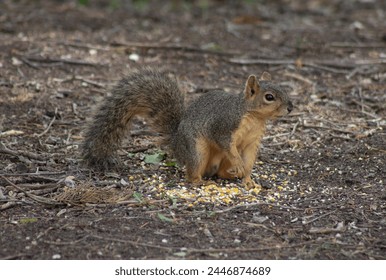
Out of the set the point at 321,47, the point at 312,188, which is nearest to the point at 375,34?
the point at 321,47

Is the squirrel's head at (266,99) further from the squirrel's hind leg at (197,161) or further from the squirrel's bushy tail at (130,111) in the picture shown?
the squirrel's bushy tail at (130,111)

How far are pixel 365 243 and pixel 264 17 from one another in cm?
673

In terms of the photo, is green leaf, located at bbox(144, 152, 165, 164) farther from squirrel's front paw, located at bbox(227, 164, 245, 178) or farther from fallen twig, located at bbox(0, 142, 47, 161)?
fallen twig, located at bbox(0, 142, 47, 161)

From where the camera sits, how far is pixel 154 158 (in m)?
5.59

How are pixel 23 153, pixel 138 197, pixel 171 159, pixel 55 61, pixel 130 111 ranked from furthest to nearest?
pixel 55 61 < pixel 171 159 < pixel 23 153 < pixel 130 111 < pixel 138 197

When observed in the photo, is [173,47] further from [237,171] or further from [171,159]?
[237,171]

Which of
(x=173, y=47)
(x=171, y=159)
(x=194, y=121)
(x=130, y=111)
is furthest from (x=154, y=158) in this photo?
(x=173, y=47)

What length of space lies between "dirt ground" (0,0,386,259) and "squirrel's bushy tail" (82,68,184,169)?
16 cm

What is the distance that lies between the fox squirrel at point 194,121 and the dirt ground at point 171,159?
162 mm

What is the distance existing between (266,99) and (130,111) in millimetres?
1068

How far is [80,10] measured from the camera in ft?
34.0

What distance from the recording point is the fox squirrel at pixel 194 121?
5000mm

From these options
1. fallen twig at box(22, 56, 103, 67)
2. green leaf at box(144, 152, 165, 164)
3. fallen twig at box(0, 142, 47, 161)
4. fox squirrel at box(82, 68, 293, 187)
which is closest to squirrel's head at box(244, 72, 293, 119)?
fox squirrel at box(82, 68, 293, 187)

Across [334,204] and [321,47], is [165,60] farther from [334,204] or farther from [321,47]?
[334,204]
